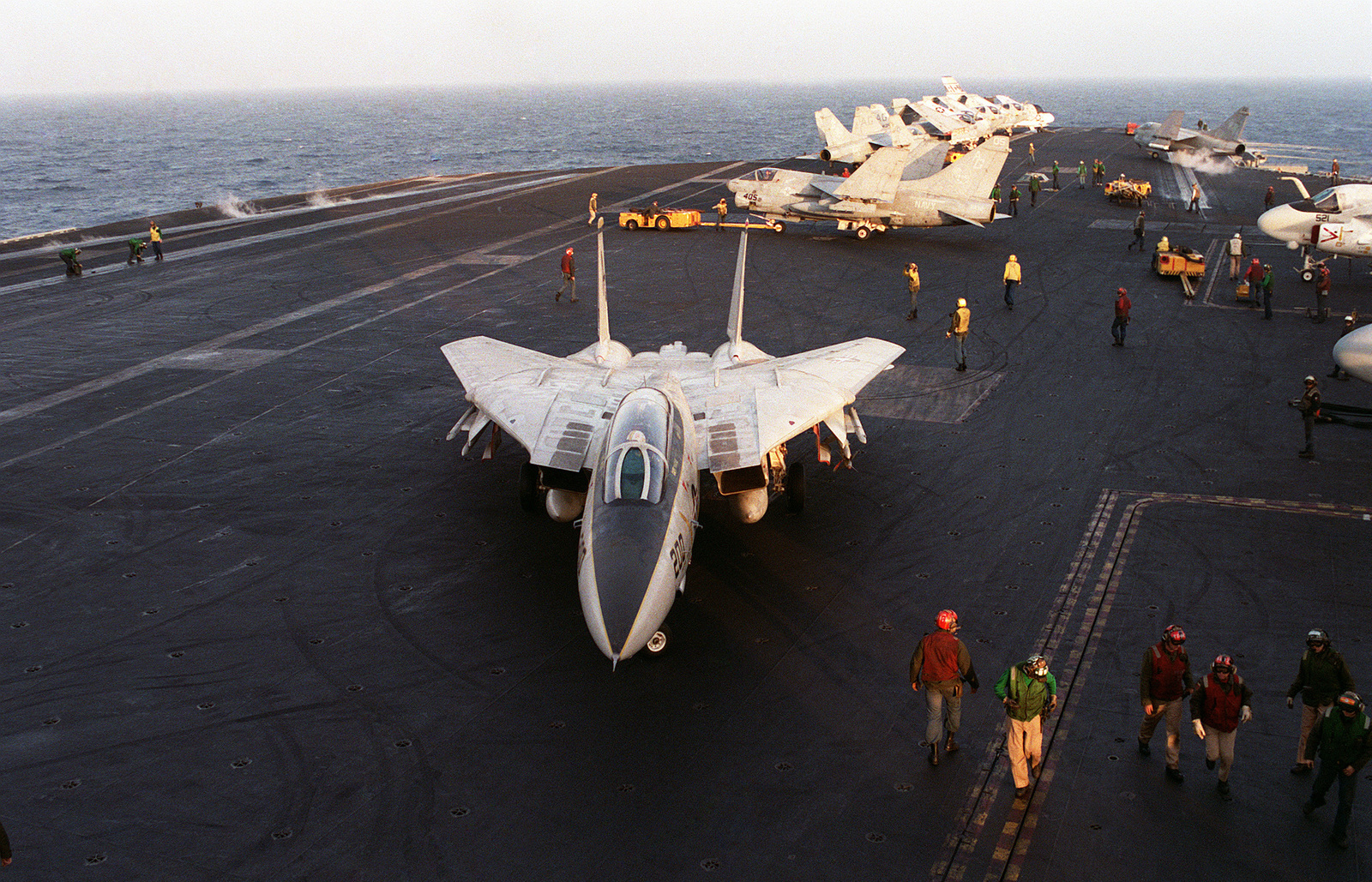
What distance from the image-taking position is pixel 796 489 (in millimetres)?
18969

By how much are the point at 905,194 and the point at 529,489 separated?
35534 millimetres

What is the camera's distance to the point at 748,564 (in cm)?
1709

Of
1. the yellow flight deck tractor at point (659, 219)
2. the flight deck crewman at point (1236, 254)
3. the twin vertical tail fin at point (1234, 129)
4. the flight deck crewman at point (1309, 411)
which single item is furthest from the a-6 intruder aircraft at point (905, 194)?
the twin vertical tail fin at point (1234, 129)

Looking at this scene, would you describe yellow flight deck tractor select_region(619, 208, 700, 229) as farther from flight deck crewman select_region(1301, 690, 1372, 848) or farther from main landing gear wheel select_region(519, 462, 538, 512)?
flight deck crewman select_region(1301, 690, 1372, 848)

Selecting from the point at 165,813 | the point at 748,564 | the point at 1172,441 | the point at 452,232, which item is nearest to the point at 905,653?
the point at 748,564

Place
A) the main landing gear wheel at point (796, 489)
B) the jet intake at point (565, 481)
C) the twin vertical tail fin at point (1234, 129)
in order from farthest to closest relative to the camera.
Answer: the twin vertical tail fin at point (1234, 129)
the main landing gear wheel at point (796, 489)
the jet intake at point (565, 481)

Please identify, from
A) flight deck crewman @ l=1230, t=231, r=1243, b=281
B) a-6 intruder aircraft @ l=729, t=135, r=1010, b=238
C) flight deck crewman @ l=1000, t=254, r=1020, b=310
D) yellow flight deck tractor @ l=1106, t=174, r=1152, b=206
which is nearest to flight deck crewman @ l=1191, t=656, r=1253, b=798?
flight deck crewman @ l=1000, t=254, r=1020, b=310

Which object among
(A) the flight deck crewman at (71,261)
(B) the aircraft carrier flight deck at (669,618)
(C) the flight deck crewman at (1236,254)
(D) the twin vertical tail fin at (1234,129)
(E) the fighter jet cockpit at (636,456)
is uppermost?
(D) the twin vertical tail fin at (1234,129)

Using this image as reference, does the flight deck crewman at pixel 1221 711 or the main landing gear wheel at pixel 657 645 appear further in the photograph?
the main landing gear wheel at pixel 657 645

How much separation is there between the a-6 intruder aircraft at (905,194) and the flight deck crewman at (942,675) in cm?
3943

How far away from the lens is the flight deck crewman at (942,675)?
11.4 meters

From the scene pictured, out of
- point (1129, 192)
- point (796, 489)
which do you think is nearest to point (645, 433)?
point (796, 489)

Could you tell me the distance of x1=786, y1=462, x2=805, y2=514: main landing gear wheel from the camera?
1897 cm

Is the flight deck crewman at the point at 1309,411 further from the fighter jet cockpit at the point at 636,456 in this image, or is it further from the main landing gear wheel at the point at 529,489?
the main landing gear wheel at the point at 529,489
